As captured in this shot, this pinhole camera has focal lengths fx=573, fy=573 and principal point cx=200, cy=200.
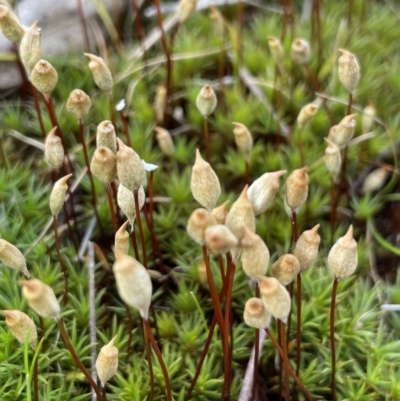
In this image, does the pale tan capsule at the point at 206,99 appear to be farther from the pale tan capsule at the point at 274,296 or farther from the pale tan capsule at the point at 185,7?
the pale tan capsule at the point at 274,296

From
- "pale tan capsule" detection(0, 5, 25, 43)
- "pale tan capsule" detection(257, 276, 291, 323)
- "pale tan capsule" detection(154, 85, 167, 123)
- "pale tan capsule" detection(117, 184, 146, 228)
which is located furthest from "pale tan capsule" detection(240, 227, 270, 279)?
"pale tan capsule" detection(154, 85, 167, 123)

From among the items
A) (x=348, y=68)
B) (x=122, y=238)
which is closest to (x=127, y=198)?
(x=122, y=238)

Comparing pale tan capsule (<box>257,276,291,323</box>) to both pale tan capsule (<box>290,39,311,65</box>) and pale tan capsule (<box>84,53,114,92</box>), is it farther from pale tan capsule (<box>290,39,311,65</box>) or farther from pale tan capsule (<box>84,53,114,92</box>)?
pale tan capsule (<box>290,39,311,65</box>)

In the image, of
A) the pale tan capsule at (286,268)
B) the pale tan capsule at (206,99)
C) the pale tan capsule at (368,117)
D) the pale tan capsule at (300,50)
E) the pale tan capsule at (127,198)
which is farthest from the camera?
the pale tan capsule at (368,117)

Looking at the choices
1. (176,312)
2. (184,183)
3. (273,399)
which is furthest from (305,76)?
(273,399)

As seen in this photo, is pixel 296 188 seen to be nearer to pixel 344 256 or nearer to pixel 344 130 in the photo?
pixel 344 256

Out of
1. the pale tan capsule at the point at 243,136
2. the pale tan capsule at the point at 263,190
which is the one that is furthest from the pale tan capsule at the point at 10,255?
the pale tan capsule at the point at 243,136

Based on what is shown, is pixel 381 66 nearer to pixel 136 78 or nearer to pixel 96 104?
pixel 136 78
